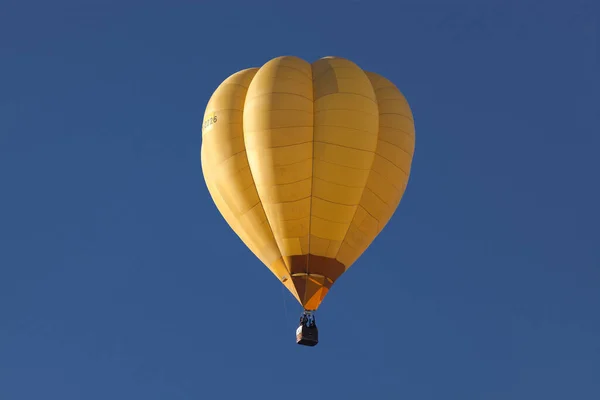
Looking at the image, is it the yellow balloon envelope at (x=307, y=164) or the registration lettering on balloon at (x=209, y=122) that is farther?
the registration lettering on balloon at (x=209, y=122)

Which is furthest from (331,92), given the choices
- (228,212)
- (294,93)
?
(228,212)

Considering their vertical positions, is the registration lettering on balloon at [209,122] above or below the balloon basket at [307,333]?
above

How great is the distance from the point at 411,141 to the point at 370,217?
2221mm

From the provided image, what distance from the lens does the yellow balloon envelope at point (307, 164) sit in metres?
41.8

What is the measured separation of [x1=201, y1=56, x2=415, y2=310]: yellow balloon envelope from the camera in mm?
Result: 41750

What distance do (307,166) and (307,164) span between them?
4cm

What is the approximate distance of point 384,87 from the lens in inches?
1720

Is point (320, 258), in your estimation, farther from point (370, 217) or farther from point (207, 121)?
point (207, 121)

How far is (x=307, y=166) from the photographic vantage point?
41688 mm

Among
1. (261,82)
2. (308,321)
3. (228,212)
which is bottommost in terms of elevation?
(308,321)

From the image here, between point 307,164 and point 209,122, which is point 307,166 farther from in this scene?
point 209,122

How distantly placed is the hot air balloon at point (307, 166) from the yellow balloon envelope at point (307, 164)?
2cm

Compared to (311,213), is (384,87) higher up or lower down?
higher up

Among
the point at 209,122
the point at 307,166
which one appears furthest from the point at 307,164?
the point at 209,122
